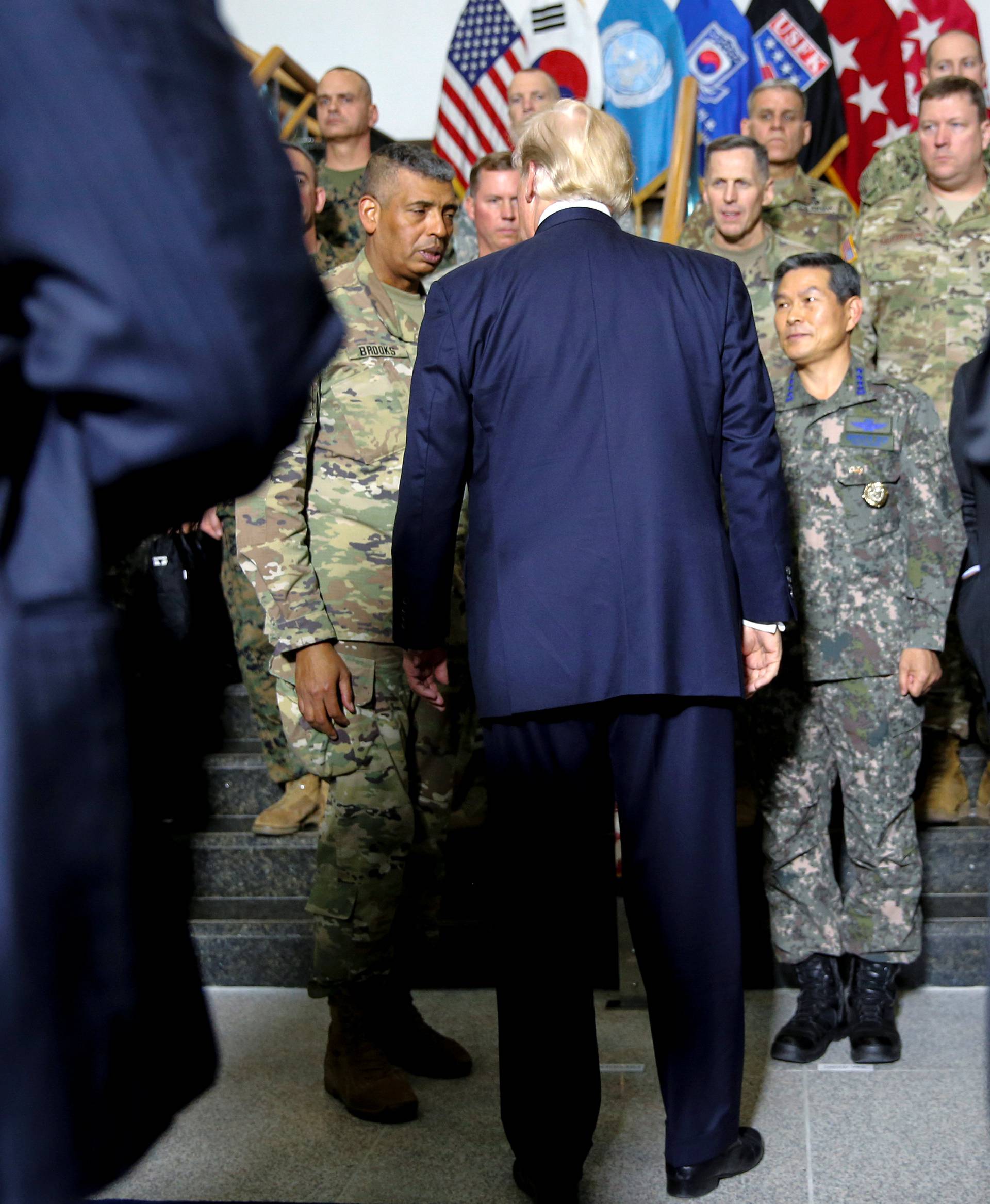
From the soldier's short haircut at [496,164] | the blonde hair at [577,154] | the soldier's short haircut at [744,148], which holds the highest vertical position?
the soldier's short haircut at [744,148]

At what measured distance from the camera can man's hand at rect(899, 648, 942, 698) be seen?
267cm

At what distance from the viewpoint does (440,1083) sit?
263 cm

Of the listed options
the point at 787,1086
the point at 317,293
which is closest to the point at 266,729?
the point at 787,1086

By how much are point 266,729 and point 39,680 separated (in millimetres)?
2960

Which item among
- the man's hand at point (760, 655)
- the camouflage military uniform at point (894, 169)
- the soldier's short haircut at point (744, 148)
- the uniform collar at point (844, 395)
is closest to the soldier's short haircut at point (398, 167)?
the uniform collar at point (844, 395)

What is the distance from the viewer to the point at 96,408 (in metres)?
0.66

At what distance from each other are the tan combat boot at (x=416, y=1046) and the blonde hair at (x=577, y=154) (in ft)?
5.29

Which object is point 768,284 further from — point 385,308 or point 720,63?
point 720,63

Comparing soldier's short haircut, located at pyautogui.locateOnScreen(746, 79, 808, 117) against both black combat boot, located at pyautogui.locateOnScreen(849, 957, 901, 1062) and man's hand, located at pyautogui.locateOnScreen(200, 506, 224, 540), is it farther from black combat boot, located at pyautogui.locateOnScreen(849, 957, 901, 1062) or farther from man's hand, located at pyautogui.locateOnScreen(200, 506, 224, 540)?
black combat boot, located at pyautogui.locateOnScreen(849, 957, 901, 1062)

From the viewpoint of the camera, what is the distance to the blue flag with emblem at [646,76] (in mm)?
6207

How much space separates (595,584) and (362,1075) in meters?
1.15

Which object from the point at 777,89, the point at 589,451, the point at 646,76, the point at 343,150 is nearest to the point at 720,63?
the point at 646,76

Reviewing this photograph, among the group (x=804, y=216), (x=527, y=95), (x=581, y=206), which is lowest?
(x=581, y=206)

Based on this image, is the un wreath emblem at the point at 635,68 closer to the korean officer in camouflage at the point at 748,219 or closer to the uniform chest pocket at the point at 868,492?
the korean officer in camouflage at the point at 748,219
